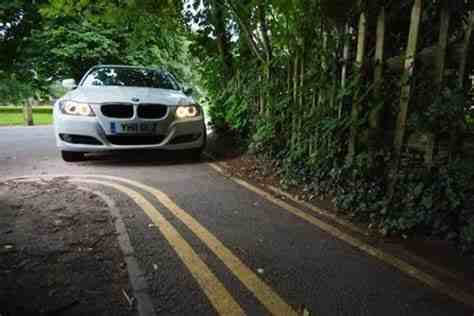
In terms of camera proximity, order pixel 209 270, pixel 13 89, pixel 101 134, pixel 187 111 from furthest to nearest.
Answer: pixel 13 89 < pixel 187 111 < pixel 101 134 < pixel 209 270

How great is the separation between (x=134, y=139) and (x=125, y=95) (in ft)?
2.24

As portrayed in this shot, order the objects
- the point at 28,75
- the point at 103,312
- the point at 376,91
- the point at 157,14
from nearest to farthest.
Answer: the point at 103,312 → the point at 376,91 → the point at 157,14 → the point at 28,75

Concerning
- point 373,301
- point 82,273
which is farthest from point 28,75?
point 373,301

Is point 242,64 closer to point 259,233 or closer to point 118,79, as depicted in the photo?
point 118,79

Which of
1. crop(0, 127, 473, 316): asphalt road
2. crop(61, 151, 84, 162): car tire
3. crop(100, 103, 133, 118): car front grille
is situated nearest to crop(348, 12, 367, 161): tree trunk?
crop(0, 127, 473, 316): asphalt road

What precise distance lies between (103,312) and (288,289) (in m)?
1.02

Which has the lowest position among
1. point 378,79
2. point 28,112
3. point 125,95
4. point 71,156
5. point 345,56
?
point 71,156

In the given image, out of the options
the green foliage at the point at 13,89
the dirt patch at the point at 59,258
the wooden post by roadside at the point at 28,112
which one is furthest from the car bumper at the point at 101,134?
the wooden post by roadside at the point at 28,112

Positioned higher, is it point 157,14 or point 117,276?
point 157,14

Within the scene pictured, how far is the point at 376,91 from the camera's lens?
121 inches

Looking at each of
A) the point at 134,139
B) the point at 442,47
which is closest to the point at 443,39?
the point at 442,47

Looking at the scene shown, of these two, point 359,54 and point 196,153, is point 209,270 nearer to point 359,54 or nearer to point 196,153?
point 359,54

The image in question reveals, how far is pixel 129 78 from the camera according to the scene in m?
5.92

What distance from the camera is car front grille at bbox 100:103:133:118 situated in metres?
4.80
